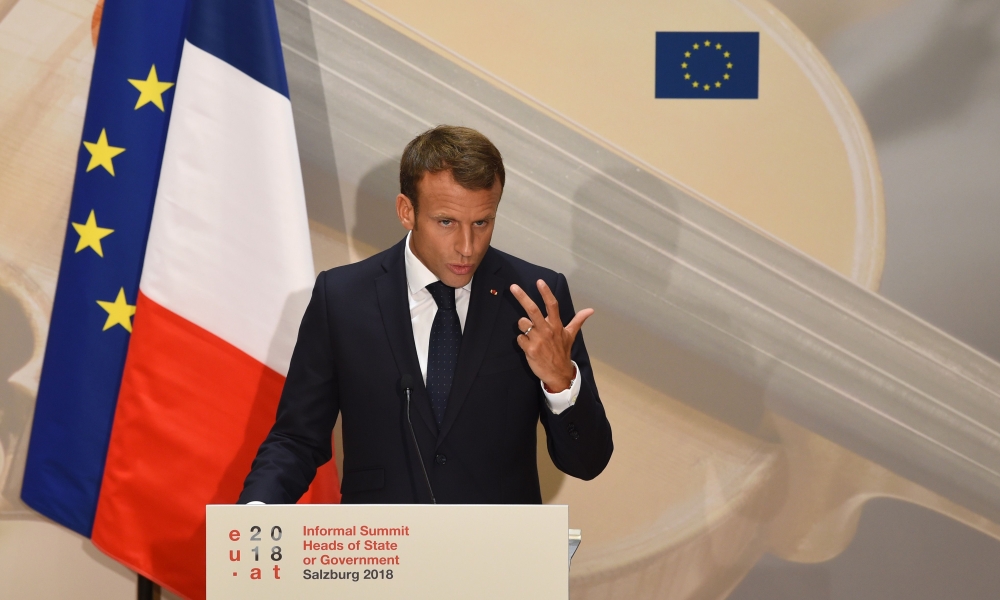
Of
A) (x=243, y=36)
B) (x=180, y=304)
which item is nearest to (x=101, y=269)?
(x=180, y=304)

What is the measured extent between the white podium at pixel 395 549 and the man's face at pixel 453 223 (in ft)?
2.40

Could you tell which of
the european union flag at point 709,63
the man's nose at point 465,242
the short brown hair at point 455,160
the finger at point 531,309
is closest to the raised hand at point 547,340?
the finger at point 531,309

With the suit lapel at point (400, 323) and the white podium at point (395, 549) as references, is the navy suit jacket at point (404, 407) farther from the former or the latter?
the white podium at point (395, 549)

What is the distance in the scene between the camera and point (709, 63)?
3086mm

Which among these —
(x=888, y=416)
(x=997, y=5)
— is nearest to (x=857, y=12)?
(x=997, y=5)

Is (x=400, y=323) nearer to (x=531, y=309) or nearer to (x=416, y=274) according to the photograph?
(x=416, y=274)

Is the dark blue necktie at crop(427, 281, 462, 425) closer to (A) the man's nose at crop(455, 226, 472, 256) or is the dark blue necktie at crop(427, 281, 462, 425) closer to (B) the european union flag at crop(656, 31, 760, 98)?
(A) the man's nose at crop(455, 226, 472, 256)

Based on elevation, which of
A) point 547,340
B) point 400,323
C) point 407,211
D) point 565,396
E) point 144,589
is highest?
point 407,211

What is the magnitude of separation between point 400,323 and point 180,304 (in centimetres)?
88

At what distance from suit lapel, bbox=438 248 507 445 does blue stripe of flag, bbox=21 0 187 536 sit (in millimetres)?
1223

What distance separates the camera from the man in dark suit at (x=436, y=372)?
6.69 feet

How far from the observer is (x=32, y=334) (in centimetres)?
304

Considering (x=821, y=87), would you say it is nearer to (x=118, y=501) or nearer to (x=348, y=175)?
(x=348, y=175)

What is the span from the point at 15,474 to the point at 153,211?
1.10 meters
